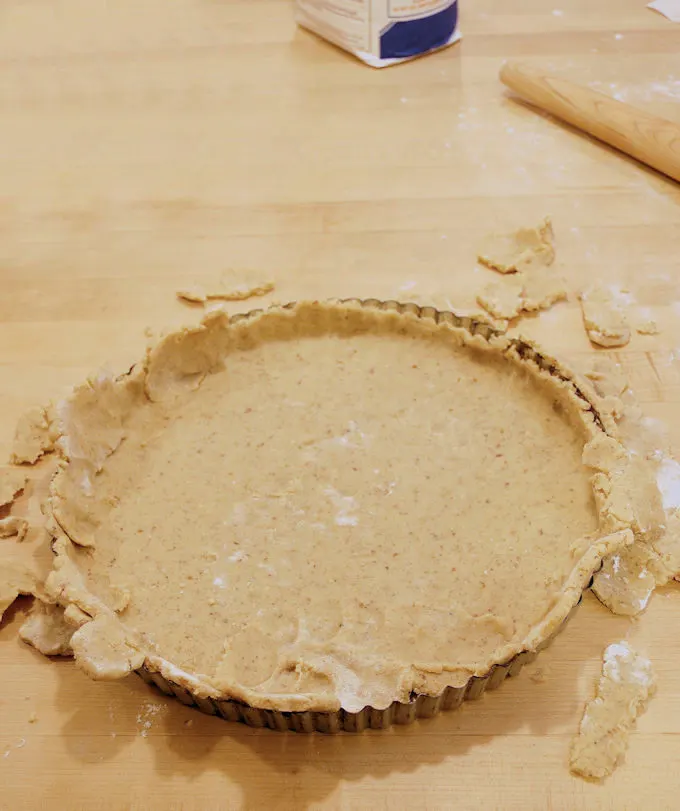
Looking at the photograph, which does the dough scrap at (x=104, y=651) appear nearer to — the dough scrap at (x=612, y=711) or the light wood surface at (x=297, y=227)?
the light wood surface at (x=297, y=227)

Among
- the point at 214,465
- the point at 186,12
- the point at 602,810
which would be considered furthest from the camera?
the point at 186,12

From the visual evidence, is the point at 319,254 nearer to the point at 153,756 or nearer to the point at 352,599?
the point at 352,599

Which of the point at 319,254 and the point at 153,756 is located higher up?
the point at 319,254

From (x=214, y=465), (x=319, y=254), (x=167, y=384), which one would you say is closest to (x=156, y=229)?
(x=319, y=254)

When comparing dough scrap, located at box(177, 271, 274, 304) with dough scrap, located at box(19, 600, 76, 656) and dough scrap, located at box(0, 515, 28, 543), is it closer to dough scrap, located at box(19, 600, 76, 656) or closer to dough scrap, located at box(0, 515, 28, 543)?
dough scrap, located at box(0, 515, 28, 543)

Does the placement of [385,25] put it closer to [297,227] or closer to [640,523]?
[297,227]

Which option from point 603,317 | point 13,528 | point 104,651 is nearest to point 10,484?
point 13,528
